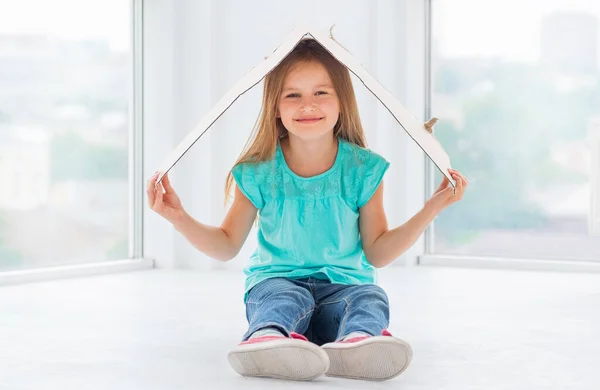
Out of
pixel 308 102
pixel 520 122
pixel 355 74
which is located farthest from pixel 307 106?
pixel 520 122

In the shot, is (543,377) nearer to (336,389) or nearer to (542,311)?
(336,389)

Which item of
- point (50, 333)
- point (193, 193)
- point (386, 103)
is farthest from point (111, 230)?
point (386, 103)

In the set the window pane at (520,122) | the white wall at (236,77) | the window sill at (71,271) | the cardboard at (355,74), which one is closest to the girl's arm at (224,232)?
the cardboard at (355,74)

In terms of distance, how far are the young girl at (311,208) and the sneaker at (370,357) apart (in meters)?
0.11

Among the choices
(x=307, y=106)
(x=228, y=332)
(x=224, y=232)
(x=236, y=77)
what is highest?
(x=236, y=77)

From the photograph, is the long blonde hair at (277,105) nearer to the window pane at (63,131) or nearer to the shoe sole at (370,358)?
the shoe sole at (370,358)

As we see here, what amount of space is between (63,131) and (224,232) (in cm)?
127

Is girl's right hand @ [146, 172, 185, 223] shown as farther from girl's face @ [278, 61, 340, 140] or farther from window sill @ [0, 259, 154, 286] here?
window sill @ [0, 259, 154, 286]

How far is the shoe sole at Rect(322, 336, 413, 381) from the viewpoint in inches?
42.6

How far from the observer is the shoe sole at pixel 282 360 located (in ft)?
3.49

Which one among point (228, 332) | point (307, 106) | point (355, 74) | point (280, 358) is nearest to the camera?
point (280, 358)

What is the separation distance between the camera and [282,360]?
1082mm

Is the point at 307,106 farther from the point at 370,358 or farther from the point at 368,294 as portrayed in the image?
the point at 370,358

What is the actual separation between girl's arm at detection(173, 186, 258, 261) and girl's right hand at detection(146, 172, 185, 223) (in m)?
0.02
